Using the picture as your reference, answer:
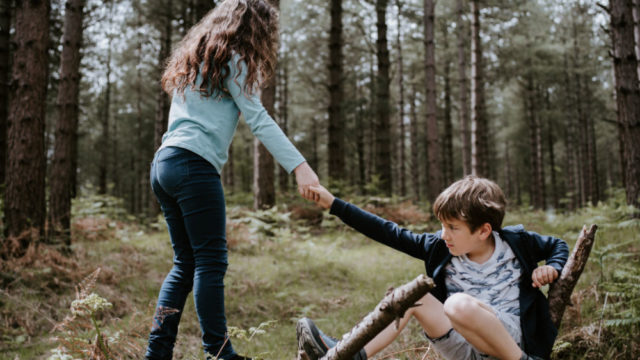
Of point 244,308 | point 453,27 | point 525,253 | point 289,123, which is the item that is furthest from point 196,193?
point 289,123

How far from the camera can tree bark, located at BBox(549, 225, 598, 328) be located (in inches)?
76.0

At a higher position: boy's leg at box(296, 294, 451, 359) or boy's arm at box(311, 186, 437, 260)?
boy's arm at box(311, 186, 437, 260)

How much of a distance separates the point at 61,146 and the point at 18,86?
2.11 m

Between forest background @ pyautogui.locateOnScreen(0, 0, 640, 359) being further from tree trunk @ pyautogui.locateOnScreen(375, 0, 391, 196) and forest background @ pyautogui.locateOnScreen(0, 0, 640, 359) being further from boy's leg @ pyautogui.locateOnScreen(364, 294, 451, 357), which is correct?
boy's leg @ pyautogui.locateOnScreen(364, 294, 451, 357)

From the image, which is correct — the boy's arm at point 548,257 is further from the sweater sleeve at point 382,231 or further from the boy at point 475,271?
the sweater sleeve at point 382,231

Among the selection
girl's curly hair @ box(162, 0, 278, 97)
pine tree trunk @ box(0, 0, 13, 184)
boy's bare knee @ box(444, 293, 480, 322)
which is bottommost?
boy's bare knee @ box(444, 293, 480, 322)

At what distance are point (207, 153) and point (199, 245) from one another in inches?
19.9

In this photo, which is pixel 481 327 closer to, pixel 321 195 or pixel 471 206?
pixel 471 206

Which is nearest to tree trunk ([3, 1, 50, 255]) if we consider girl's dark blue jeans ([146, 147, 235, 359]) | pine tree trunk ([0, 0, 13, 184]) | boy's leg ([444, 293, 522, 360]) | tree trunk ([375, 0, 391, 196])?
girl's dark blue jeans ([146, 147, 235, 359])

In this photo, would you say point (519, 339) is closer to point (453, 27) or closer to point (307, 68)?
point (453, 27)

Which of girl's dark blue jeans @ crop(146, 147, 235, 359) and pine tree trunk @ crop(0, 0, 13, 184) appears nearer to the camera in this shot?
girl's dark blue jeans @ crop(146, 147, 235, 359)

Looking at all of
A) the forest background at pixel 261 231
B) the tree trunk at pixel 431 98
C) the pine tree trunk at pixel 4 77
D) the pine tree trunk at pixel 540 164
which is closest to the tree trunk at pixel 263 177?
the forest background at pixel 261 231

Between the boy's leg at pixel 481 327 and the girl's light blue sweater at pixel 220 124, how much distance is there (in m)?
1.07

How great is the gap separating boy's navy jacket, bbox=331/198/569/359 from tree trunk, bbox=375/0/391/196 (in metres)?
10.1
